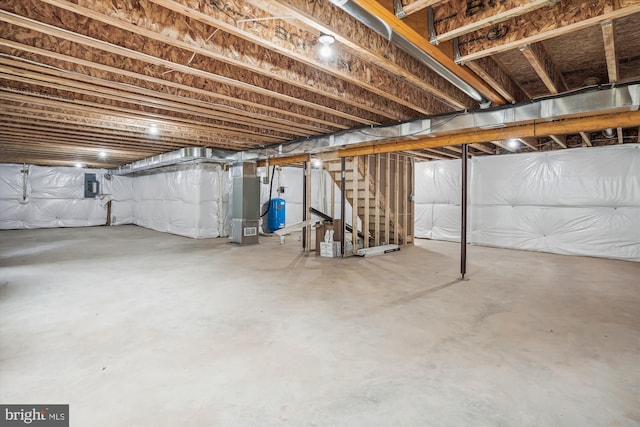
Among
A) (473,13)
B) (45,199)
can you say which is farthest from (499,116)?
(45,199)

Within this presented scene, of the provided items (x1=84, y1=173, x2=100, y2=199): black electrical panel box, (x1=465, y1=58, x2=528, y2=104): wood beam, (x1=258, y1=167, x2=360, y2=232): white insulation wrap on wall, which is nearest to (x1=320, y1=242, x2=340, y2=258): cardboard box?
(x1=465, y1=58, x2=528, y2=104): wood beam

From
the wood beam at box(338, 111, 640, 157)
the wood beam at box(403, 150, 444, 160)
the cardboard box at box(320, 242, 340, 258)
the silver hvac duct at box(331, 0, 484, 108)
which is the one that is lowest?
the cardboard box at box(320, 242, 340, 258)

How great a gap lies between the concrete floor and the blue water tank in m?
4.82

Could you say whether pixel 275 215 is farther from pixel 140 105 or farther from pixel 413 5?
pixel 413 5

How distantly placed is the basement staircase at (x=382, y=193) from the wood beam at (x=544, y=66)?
305cm

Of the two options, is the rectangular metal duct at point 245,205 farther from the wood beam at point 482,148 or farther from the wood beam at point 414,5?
the wood beam at point 414,5

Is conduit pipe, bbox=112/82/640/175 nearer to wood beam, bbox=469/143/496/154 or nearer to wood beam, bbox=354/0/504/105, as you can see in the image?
wood beam, bbox=354/0/504/105

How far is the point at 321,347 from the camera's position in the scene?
223cm

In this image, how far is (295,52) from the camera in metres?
2.40

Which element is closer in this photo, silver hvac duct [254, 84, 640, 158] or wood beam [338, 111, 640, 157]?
silver hvac duct [254, 84, 640, 158]

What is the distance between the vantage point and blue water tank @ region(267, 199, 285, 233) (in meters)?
9.28

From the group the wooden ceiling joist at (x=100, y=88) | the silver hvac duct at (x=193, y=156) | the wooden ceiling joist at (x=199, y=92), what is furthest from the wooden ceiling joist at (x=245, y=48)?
the silver hvac duct at (x=193, y=156)

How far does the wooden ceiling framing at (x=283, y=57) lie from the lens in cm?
199

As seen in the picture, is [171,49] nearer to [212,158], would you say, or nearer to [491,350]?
[491,350]
